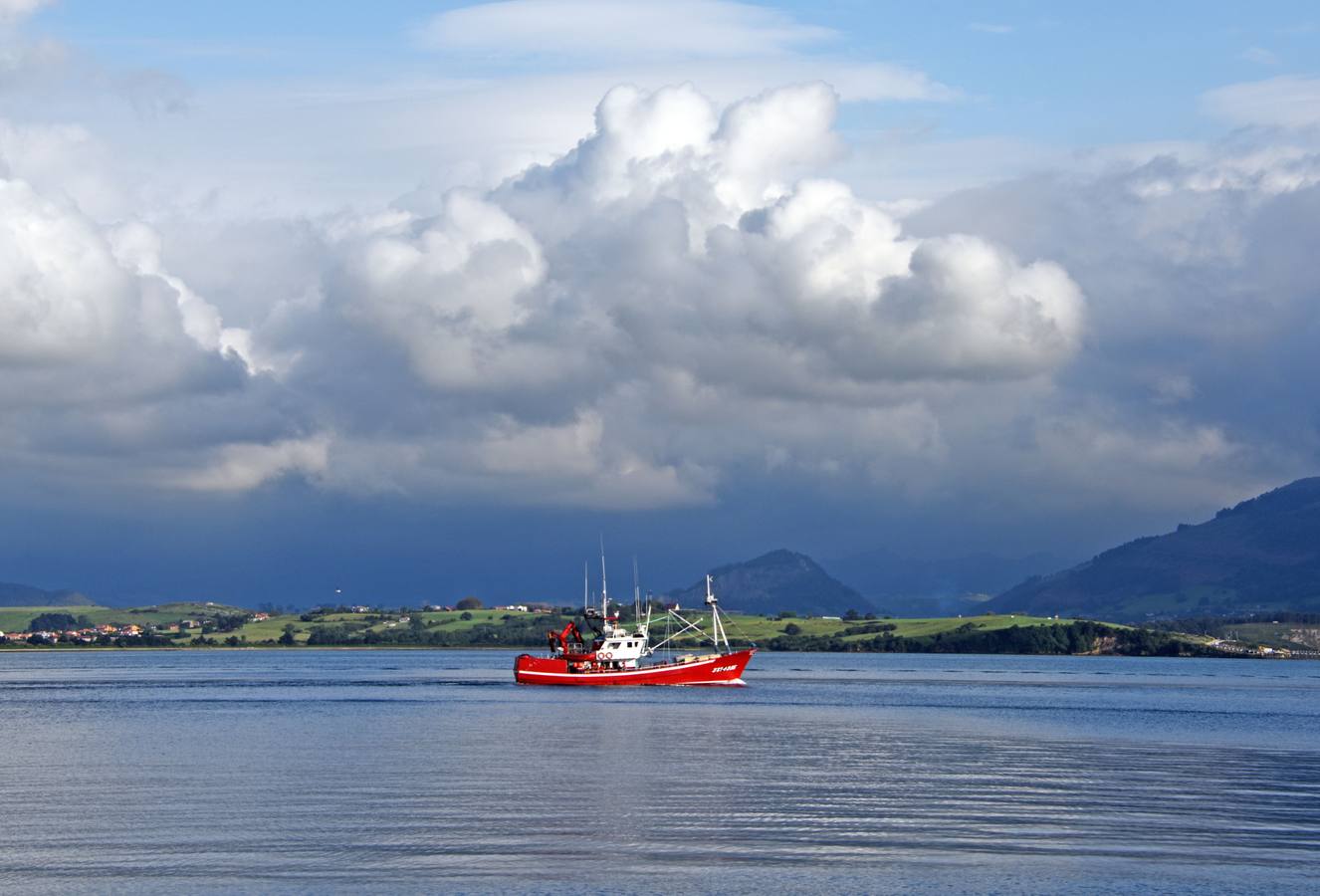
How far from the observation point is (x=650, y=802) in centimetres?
7125

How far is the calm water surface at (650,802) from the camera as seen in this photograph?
53.2 meters

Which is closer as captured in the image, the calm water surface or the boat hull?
the calm water surface

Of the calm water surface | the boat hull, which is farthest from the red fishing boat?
the calm water surface

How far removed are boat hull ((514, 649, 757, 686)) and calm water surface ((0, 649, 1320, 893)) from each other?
45304 millimetres

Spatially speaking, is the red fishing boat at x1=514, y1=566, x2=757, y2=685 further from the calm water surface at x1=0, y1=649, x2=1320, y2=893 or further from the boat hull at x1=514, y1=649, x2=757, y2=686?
the calm water surface at x1=0, y1=649, x2=1320, y2=893

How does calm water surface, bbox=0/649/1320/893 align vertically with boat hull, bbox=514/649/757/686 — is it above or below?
below

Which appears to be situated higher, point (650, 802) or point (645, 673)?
point (645, 673)

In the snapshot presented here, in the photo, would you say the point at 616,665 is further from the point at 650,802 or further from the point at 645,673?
the point at 650,802

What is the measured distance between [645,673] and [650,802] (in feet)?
361

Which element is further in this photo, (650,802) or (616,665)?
(616,665)

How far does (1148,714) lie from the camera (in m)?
143

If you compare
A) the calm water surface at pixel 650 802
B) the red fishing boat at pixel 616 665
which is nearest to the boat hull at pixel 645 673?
the red fishing boat at pixel 616 665

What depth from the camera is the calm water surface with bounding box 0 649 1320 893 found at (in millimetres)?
53250

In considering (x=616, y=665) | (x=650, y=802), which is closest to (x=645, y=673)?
(x=616, y=665)
